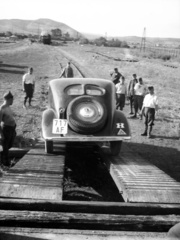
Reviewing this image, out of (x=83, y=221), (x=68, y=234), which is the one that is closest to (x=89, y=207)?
(x=83, y=221)

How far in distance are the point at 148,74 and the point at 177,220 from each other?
83.1 feet

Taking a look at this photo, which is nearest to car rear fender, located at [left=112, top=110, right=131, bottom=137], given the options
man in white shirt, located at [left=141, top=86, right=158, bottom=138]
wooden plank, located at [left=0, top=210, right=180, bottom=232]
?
man in white shirt, located at [left=141, top=86, right=158, bottom=138]

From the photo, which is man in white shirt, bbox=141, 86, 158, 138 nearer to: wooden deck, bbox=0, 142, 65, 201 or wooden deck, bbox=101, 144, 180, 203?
wooden deck, bbox=101, 144, 180, 203

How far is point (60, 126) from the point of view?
7.49m

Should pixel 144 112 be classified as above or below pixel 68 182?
above

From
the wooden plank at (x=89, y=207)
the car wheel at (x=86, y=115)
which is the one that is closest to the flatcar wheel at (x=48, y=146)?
the car wheel at (x=86, y=115)

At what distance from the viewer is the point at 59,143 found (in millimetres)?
8898

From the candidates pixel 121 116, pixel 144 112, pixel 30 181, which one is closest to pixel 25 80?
pixel 144 112

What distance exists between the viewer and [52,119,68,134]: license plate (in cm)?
744

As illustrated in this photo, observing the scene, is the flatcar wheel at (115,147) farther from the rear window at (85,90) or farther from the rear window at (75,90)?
the rear window at (75,90)

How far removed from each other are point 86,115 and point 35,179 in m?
2.08

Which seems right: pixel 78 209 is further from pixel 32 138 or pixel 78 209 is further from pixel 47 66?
pixel 47 66

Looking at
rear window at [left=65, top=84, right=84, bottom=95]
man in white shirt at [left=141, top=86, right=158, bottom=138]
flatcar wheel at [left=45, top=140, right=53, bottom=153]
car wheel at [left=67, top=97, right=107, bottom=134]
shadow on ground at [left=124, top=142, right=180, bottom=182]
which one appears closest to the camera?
car wheel at [left=67, top=97, right=107, bottom=134]

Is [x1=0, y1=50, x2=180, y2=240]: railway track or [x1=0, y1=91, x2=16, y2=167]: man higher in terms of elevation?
[x1=0, y1=91, x2=16, y2=167]: man
